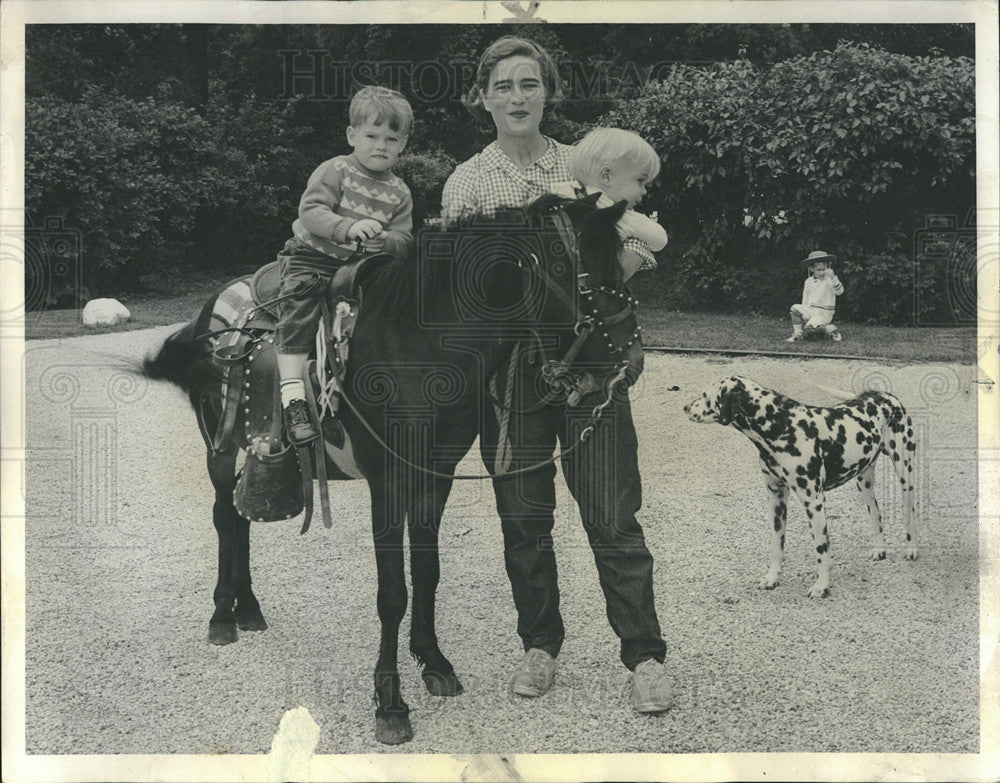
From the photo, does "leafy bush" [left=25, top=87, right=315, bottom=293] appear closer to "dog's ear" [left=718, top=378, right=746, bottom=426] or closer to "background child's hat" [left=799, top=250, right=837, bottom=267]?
"dog's ear" [left=718, top=378, right=746, bottom=426]

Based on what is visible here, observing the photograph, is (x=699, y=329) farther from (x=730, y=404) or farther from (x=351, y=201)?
(x=351, y=201)

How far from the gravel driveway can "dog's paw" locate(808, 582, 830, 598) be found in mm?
41

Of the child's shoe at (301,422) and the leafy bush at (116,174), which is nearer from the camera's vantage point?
the child's shoe at (301,422)

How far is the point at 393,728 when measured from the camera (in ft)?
15.4

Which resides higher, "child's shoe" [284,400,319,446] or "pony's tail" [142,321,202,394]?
"pony's tail" [142,321,202,394]

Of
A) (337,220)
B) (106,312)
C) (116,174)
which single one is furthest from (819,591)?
(116,174)

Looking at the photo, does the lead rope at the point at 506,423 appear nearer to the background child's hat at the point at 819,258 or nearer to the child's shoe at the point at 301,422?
the child's shoe at the point at 301,422

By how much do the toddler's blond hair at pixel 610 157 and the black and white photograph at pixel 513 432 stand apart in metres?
0.09

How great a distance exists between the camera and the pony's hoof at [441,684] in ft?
15.8

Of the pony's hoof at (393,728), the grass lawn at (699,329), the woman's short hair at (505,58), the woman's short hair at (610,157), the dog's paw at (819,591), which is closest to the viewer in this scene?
A: the woman's short hair at (610,157)

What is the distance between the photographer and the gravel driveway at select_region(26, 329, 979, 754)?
16.0ft

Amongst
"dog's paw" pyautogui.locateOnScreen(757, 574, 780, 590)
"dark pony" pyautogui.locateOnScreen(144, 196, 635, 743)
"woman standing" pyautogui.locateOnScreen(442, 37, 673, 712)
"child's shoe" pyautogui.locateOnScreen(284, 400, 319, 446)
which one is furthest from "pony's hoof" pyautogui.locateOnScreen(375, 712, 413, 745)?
"dog's paw" pyautogui.locateOnScreen(757, 574, 780, 590)

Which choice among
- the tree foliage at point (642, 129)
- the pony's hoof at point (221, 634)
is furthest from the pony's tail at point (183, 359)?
the pony's hoof at point (221, 634)

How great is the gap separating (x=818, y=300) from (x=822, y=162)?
2.51 ft
